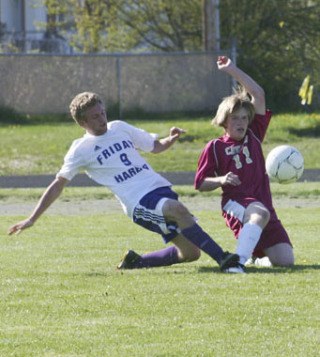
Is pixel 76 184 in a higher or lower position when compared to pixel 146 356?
lower

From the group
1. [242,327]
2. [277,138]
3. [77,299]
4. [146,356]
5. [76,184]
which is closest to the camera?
[146,356]

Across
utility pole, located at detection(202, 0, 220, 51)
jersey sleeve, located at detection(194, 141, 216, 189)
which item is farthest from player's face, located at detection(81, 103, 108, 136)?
utility pole, located at detection(202, 0, 220, 51)

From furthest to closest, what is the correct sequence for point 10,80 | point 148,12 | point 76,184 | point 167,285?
point 148,12 < point 10,80 < point 76,184 < point 167,285

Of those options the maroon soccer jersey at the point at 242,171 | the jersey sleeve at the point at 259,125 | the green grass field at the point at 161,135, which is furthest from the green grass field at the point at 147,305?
the green grass field at the point at 161,135

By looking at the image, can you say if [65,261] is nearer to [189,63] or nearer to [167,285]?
[167,285]

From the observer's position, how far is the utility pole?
31.8 m

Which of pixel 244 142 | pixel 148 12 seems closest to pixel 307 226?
pixel 244 142

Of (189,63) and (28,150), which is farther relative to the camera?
(189,63)

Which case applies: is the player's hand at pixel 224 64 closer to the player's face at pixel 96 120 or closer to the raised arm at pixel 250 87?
the raised arm at pixel 250 87

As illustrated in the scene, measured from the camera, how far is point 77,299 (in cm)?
781

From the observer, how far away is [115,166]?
943 cm

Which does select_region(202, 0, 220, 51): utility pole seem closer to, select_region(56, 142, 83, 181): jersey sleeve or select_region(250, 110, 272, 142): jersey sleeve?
select_region(250, 110, 272, 142): jersey sleeve

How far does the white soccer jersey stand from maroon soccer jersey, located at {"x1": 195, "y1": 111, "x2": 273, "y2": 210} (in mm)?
356

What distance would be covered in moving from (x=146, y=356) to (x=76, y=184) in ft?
51.5
